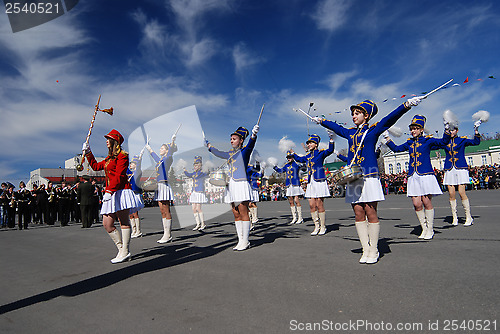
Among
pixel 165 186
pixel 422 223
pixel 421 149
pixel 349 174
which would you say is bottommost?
pixel 422 223

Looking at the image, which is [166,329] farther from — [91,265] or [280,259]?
[91,265]

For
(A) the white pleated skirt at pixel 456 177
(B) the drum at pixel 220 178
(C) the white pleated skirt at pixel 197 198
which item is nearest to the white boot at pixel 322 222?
(B) the drum at pixel 220 178

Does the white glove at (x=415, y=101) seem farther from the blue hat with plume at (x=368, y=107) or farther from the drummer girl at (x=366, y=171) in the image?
the blue hat with plume at (x=368, y=107)

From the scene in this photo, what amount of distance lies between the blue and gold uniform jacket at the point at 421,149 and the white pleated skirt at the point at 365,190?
253 centimetres

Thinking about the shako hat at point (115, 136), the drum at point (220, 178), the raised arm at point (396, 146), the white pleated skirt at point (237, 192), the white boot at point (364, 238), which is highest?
the shako hat at point (115, 136)

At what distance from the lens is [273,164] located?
42.9 ft

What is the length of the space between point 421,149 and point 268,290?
5.26 meters

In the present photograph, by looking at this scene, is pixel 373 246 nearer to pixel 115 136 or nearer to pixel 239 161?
Answer: pixel 239 161

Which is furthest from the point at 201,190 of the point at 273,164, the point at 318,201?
the point at 318,201

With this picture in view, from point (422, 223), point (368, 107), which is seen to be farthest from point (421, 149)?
point (368, 107)

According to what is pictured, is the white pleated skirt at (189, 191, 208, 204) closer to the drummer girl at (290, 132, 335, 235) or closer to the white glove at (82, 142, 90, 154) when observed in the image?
the drummer girl at (290, 132, 335, 235)

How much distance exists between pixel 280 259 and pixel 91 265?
3388 mm

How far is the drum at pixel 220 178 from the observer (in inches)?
263

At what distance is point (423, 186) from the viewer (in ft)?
22.2
